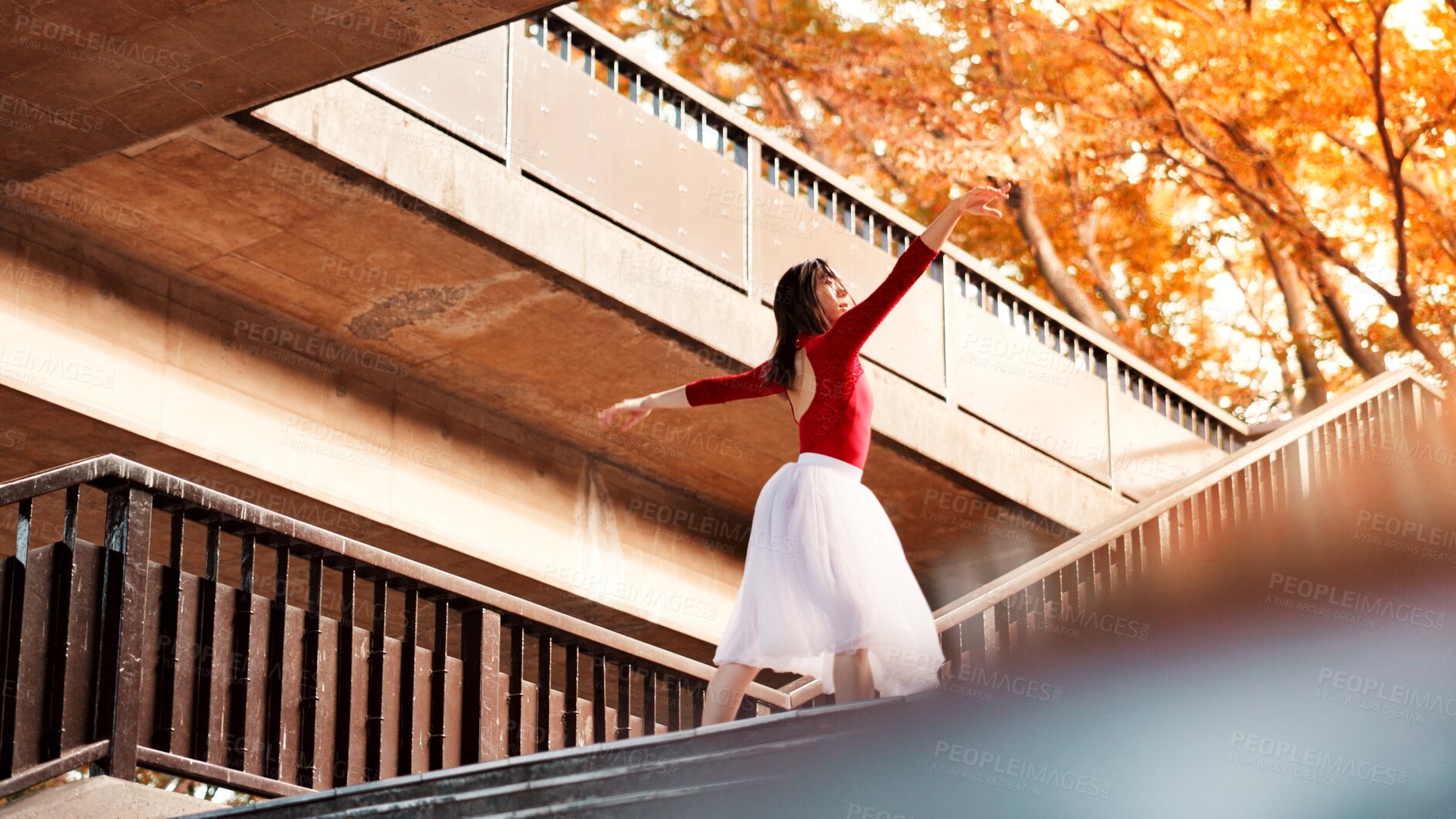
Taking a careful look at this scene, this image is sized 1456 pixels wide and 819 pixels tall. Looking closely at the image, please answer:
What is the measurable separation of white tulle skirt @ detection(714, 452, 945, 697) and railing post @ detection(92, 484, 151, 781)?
208 cm

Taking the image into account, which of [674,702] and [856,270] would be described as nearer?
[674,702]

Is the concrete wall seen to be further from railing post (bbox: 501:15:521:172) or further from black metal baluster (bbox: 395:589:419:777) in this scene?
black metal baluster (bbox: 395:589:419:777)

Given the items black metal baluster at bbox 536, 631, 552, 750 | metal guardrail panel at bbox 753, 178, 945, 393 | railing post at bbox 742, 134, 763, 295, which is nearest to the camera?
black metal baluster at bbox 536, 631, 552, 750

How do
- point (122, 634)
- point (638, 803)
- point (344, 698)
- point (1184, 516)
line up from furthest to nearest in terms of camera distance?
point (1184, 516) → point (344, 698) → point (122, 634) → point (638, 803)

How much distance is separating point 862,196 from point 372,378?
4.85m

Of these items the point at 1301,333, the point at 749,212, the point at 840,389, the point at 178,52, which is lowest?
the point at 840,389

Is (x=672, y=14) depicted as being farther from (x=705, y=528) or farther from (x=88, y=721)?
(x=88, y=721)

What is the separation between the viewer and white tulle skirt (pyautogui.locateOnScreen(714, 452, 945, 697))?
5309mm

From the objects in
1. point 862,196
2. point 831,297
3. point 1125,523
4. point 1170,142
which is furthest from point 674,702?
point 1170,142

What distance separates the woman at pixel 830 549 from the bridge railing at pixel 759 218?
2710mm

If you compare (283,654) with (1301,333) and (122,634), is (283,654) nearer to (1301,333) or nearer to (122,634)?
(122,634)

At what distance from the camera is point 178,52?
23.2 feet

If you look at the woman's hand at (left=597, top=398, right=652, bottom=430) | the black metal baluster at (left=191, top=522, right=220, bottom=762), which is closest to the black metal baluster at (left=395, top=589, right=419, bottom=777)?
the black metal baluster at (left=191, top=522, right=220, bottom=762)

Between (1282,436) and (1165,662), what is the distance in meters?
3.61
